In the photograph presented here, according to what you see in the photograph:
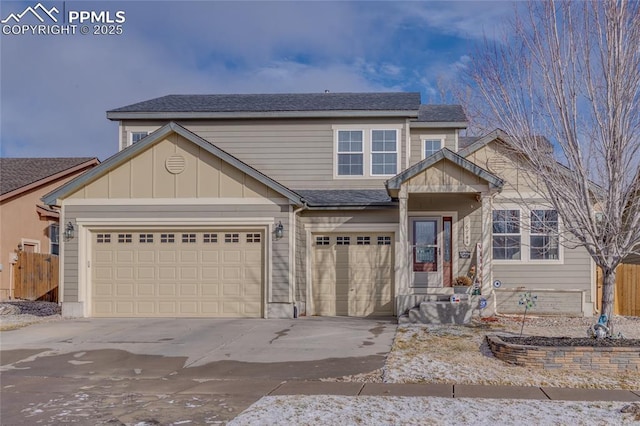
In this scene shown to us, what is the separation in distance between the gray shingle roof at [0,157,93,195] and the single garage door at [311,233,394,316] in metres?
12.3

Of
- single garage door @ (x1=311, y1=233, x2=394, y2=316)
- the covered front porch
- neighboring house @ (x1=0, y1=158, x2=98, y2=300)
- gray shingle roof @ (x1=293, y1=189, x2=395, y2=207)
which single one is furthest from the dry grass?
neighboring house @ (x1=0, y1=158, x2=98, y2=300)

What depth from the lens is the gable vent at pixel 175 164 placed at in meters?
17.7

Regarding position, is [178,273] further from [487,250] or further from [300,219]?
[487,250]

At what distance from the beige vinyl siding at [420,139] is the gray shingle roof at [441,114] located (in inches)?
14.4

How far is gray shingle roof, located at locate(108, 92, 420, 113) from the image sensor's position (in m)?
20.5

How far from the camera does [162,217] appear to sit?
58.5 ft

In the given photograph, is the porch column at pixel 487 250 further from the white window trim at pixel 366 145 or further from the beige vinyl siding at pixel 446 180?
the white window trim at pixel 366 145

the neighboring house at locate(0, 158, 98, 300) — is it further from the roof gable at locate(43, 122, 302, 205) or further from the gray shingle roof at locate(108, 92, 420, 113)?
the roof gable at locate(43, 122, 302, 205)

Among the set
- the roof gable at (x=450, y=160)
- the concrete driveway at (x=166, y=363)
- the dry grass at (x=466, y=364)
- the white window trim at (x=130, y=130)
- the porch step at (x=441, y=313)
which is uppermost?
the white window trim at (x=130, y=130)

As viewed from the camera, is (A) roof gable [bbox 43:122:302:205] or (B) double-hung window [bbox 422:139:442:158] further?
(B) double-hung window [bbox 422:139:442:158]

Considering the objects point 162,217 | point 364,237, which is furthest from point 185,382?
point 364,237

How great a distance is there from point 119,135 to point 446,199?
32.3 ft

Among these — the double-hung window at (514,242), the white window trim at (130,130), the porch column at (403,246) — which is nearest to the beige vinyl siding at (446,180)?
the porch column at (403,246)

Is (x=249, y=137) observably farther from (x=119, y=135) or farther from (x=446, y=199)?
(x=446, y=199)
